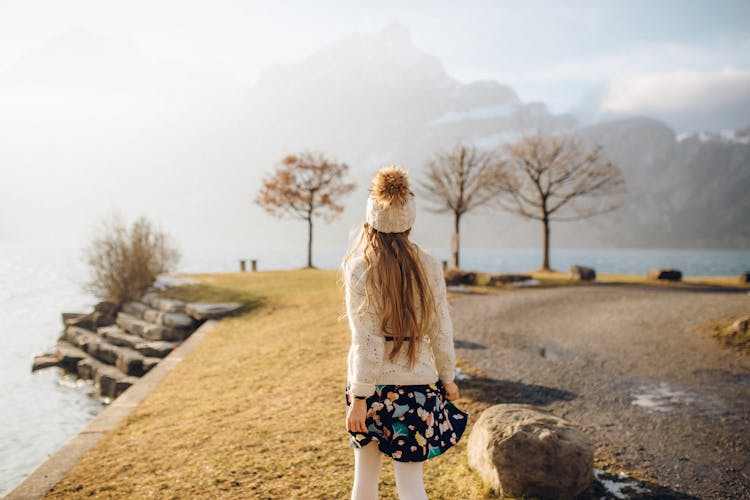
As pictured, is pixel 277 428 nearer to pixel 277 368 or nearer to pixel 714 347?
pixel 277 368

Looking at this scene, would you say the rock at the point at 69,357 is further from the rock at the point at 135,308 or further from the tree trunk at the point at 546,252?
the tree trunk at the point at 546,252

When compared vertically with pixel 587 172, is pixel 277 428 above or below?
below

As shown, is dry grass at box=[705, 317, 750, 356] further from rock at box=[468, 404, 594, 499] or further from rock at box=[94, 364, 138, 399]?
rock at box=[94, 364, 138, 399]

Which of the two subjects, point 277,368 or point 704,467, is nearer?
point 704,467

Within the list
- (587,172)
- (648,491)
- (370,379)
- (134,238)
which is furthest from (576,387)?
(587,172)

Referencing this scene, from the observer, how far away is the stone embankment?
511 inches

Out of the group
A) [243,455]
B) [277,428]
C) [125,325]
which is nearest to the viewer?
[243,455]

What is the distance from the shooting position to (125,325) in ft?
55.2

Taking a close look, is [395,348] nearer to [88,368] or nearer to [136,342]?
[136,342]

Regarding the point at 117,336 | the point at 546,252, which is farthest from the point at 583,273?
the point at 117,336

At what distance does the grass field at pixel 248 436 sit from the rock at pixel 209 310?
380cm

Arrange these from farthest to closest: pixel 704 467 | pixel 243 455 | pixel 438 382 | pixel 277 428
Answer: pixel 277 428
pixel 243 455
pixel 704 467
pixel 438 382

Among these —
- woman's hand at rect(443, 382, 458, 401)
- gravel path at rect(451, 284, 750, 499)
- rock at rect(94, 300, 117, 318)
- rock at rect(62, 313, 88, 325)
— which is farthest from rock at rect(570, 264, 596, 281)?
rock at rect(62, 313, 88, 325)

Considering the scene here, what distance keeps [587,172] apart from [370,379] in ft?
107
